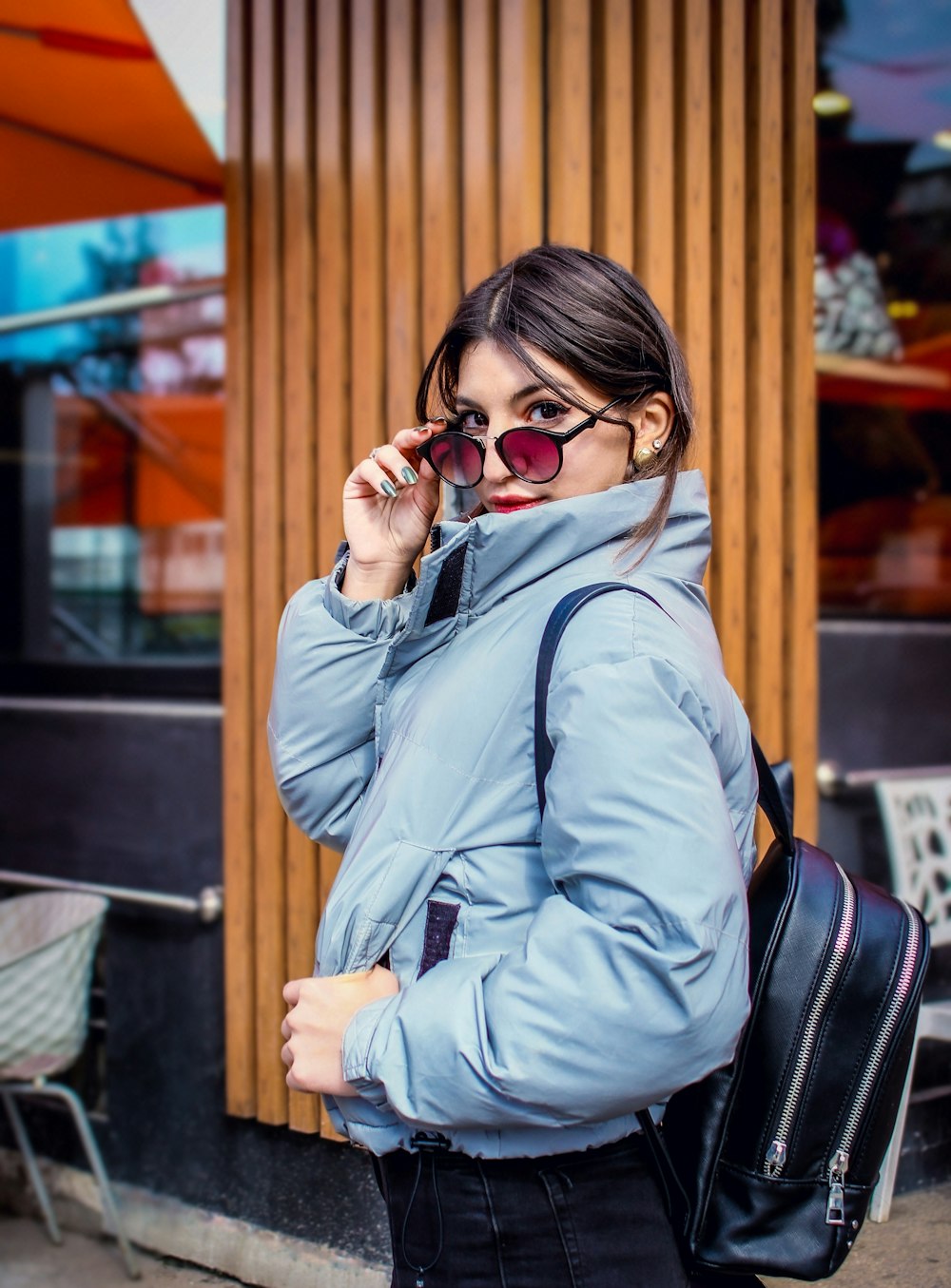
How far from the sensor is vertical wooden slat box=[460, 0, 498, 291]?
251cm

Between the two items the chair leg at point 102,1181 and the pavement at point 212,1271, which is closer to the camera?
the pavement at point 212,1271

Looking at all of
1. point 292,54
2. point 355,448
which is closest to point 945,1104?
point 355,448

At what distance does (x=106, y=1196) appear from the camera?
3.21 m

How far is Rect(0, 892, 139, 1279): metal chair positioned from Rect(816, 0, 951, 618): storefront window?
A: 9.52 ft

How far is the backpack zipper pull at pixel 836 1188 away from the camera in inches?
47.6

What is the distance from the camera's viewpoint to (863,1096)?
47.4 inches

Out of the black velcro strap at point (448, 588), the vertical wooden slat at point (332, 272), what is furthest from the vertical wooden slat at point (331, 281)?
the black velcro strap at point (448, 588)

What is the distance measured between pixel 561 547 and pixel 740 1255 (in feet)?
2.48

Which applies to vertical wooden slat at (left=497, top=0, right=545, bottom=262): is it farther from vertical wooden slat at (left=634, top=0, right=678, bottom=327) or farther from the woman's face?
the woman's face

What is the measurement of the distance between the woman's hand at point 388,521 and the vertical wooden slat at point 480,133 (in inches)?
44.9

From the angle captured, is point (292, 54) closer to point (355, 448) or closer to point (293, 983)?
point (355, 448)

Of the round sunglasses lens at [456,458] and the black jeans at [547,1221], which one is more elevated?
the round sunglasses lens at [456,458]

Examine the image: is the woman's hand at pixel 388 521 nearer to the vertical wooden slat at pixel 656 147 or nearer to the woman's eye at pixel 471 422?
the woman's eye at pixel 471 422

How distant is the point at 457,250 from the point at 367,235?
0.76ft
